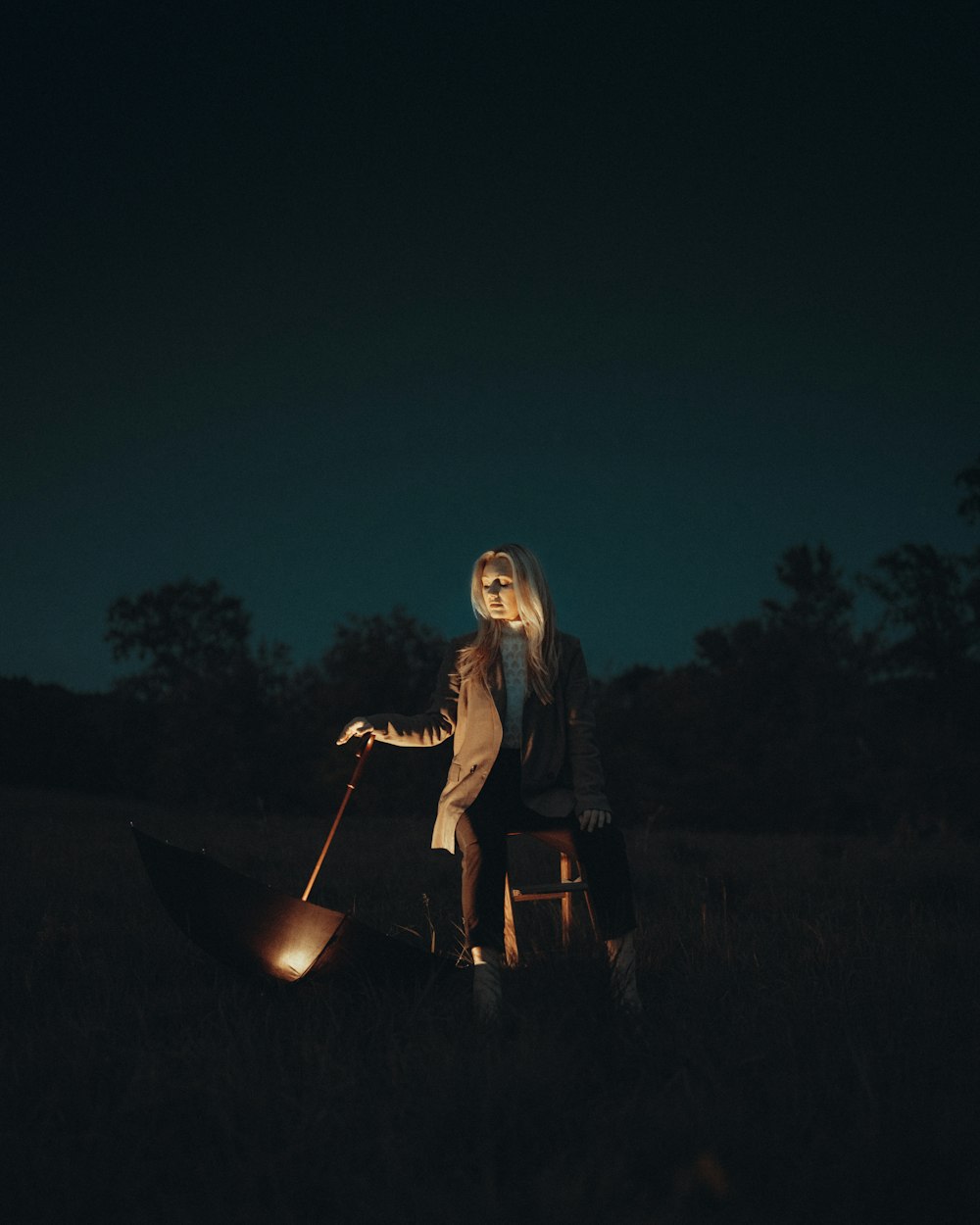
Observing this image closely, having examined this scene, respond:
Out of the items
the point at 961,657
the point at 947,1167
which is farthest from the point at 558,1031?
the point at 961,657

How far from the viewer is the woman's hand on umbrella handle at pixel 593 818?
11.5ft

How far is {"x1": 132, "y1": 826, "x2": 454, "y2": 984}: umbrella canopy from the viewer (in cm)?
303

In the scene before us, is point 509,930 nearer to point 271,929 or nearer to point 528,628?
point 271,929

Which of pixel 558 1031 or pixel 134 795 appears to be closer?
pixel 558 1031

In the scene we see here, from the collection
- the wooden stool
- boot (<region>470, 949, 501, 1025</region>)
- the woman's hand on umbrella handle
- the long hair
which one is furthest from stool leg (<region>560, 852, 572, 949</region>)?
the long hair

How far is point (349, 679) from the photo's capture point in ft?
65.1

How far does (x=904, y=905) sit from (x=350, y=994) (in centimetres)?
357

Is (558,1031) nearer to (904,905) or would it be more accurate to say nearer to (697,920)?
(697,920)

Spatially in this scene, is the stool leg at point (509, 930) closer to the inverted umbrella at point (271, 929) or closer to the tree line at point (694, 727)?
the inverted umbrella at point (271, 929)

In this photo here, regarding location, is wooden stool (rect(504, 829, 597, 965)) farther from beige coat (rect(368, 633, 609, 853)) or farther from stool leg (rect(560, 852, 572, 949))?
beige coat (rect(368, 633, 609, 853))

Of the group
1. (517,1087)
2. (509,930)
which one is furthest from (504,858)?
(517,1087)

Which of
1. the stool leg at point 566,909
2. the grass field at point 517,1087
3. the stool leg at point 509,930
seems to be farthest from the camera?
the stool leg at point 566,909

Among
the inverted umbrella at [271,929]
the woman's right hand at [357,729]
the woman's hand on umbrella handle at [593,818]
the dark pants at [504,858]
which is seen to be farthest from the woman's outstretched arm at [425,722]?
the woman's hand on umbrella handle at [593,818]

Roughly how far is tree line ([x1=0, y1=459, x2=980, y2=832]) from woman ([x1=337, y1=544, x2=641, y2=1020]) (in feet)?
41.6
